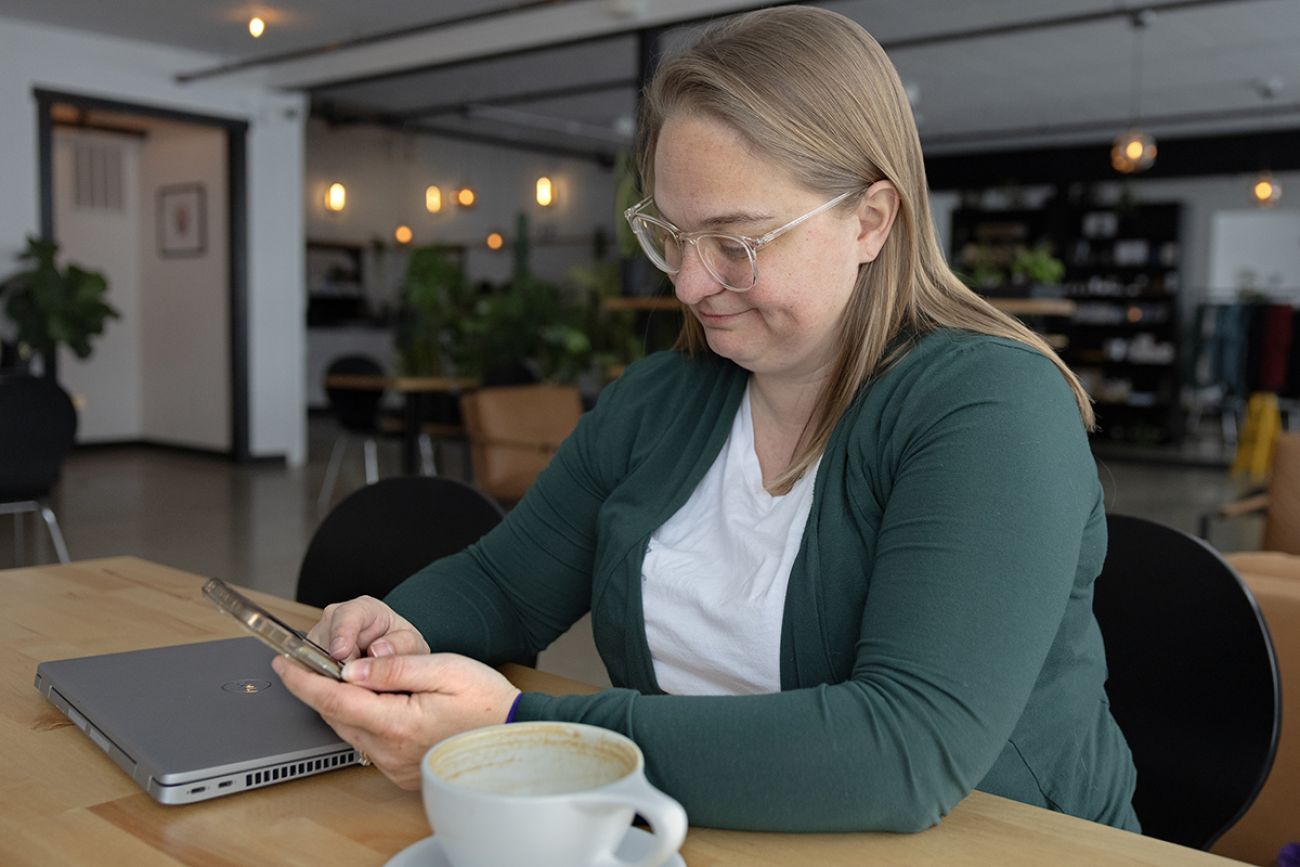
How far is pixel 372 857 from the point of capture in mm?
733

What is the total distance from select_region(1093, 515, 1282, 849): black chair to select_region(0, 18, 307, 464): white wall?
324 inches

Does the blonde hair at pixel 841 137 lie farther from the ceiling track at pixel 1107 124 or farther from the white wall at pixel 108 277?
the ceiling track at pixel 1107 124

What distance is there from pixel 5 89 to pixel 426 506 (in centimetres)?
770

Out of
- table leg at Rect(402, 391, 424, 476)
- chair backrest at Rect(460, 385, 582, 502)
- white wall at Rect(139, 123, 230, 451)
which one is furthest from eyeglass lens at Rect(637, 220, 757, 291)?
white wall at Rect(139, 123, 230, 451)

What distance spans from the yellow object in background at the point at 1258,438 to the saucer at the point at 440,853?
30.8ft

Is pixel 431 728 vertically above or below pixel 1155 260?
below

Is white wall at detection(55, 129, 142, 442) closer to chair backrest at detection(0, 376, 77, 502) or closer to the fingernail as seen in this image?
chair backrest at detection(0, 376, 77, 502)

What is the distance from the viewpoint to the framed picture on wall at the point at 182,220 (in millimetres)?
9375

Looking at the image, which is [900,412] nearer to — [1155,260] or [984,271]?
[984,271]

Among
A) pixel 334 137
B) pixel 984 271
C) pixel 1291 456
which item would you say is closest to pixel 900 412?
pixel 1291 456

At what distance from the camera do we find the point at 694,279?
1086 mm

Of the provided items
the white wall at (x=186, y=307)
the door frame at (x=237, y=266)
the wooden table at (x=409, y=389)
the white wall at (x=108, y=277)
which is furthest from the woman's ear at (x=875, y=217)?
the white wall at (x=108, y=277)

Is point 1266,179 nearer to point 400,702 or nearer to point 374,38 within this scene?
point 374,38

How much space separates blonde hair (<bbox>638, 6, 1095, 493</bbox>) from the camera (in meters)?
1.02
